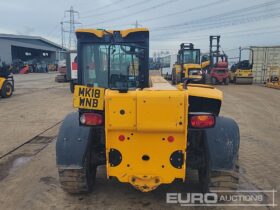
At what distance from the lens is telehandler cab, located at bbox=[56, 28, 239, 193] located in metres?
3.66

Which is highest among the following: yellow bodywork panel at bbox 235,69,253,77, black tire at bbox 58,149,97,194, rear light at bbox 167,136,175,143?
yellow bodywork panel at bbox 235,69,253,77

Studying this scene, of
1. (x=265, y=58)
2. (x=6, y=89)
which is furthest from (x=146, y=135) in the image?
(x=265, y=58)

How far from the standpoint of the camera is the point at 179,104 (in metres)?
3.62

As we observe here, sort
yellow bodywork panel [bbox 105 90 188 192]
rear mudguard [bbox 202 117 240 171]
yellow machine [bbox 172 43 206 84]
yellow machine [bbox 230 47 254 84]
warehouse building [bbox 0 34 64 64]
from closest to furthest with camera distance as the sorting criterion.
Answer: yellow bodywork panel [bbox 105 90 188 192] → rear mudguard [bbox 202 117 240 171] → yellow machine [bbox 172 43 206 84] → yellow machine [bbox 230 47 254 84] → warehouse building [bbox 0 34 64 64]

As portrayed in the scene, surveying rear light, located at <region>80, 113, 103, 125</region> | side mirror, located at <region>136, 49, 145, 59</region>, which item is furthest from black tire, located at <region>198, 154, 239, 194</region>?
side mirror, located at <region>136, 49, 145, 59</region>

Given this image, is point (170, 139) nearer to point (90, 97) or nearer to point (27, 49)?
point (90, 97)

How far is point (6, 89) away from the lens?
1705 centimetres

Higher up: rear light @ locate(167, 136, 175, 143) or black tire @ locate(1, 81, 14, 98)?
rear light @ locate(167, 136, 175, 143)

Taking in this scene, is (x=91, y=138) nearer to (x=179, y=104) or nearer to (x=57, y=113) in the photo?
(x=179, y=104)

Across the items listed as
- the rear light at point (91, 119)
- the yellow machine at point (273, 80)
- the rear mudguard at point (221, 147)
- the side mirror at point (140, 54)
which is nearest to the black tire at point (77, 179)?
Answer: the rear light at point (91, 119)

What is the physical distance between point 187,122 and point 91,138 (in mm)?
1289

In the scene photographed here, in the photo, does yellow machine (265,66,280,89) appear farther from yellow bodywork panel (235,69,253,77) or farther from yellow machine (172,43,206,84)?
yellow machine (172,43,206,84)

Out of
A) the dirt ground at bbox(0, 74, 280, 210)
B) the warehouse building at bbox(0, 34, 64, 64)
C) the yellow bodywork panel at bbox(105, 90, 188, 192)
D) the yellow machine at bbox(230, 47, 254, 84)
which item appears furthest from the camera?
the warehouse building at bbox(0, 34, 64, 64)

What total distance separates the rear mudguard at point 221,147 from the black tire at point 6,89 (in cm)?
1490
